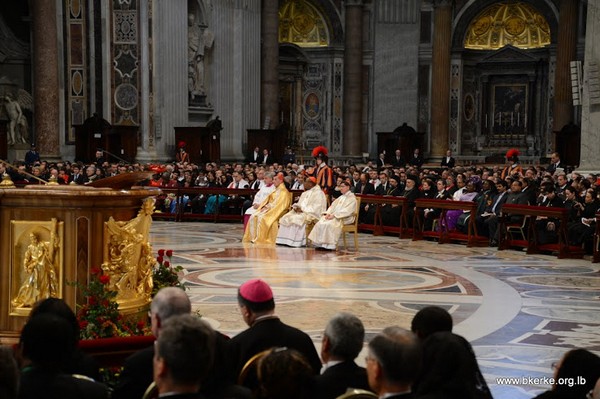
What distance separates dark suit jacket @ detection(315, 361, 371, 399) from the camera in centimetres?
412

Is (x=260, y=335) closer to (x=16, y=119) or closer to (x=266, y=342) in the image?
(x=266, y=342)

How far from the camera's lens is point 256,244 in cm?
1706

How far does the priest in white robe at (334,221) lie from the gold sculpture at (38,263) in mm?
9397

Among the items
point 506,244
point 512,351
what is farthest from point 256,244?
point 512,351

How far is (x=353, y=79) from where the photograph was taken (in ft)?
115

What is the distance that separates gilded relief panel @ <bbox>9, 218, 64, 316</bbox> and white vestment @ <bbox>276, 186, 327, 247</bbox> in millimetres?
9968

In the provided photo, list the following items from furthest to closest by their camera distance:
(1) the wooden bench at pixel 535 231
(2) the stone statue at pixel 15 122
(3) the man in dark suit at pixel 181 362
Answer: (2) the stone statue at pixel 15 122, (1) the wooden bench at pixel 535 231, (3) the man in dark suit at pixel 181 362

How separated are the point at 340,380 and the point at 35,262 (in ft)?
11.7

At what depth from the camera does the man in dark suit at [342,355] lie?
13.8 feet

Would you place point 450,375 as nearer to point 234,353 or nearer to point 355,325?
point 355,325

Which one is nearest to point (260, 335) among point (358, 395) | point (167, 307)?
point (167, 307)

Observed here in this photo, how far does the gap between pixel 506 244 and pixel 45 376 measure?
1372 cm

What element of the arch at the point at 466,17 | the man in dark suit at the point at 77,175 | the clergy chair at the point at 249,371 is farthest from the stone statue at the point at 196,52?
the clergy chair at the point at 249,371

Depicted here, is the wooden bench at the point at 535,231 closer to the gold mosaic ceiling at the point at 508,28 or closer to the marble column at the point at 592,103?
the marble column at the point at 592,103
